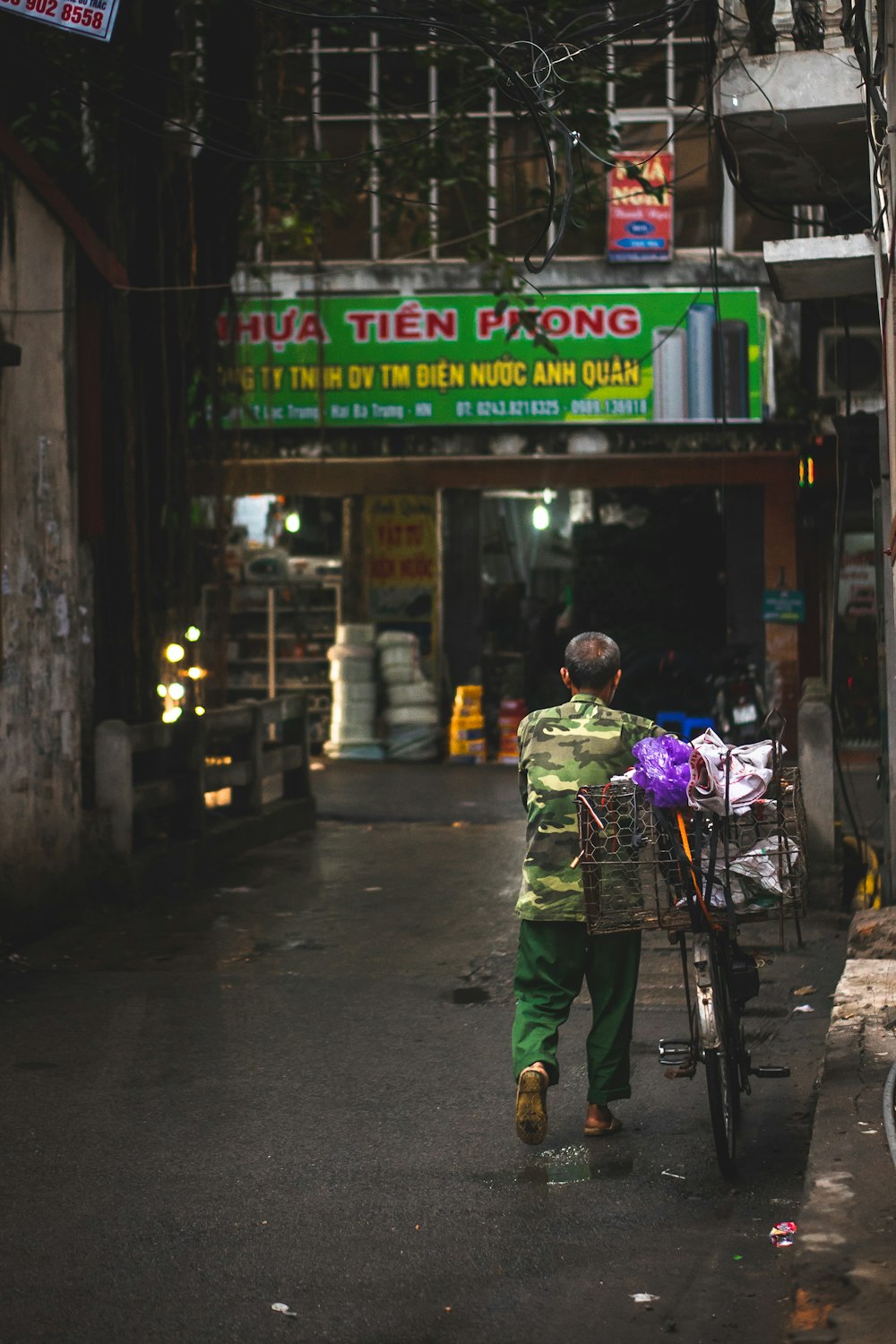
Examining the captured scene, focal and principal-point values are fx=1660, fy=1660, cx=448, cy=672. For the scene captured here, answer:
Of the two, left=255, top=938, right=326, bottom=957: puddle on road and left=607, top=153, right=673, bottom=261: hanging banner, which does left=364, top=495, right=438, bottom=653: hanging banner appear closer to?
left=607, top=153, right=673, bottom=261: hanging banner

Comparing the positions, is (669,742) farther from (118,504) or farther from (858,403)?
(858,403)

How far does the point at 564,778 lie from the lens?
5.55 metres

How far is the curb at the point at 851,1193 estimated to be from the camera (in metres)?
3.83

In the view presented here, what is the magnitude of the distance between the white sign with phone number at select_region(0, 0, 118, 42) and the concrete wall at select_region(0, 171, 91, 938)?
133cm

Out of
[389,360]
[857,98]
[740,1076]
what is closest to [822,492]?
[857,98]

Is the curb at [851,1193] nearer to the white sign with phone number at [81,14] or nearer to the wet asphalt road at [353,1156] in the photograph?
the wet asphalt road at [353,1156]

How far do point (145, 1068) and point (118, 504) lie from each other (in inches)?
200

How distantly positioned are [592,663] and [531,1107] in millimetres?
1482

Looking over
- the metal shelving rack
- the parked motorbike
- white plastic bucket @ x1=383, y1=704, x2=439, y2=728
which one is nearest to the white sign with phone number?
the parked motorbike

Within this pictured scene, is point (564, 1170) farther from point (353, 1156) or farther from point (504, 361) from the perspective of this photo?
point (504, 361)

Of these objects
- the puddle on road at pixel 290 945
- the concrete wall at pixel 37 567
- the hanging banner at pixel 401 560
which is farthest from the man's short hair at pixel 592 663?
the hanging banner at pixel 401 560

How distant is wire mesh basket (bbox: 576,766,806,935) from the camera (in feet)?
16.7

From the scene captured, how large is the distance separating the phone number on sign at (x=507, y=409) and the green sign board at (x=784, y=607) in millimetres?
2872

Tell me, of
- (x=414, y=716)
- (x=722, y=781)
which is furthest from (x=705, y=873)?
(x=414, y=716)
